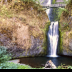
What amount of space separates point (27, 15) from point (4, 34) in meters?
4.21

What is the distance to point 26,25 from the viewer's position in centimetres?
969

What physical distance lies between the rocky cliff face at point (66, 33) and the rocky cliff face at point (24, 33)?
2.37 m

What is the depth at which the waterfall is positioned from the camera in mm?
10163

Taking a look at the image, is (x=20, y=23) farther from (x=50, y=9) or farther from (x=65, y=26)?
(x=50, y=9)

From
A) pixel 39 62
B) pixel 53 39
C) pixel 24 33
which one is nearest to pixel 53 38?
pixel 53 39

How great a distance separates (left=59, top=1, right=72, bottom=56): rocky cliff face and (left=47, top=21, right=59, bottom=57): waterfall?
0.66 m

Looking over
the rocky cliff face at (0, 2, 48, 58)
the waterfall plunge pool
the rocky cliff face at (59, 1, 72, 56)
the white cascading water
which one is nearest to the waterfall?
the white cascading water

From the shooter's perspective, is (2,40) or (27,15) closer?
(2,40)

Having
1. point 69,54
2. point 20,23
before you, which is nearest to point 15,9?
point 20,23

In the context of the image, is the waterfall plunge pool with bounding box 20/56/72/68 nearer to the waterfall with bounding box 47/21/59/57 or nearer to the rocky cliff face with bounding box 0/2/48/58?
the rocky cliff face with bounding box 0/2/48/58

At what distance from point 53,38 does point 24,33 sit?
12.7 feet

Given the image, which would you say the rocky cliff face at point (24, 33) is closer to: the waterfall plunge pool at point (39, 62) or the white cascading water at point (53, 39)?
the white cascading water at point (53, 39)

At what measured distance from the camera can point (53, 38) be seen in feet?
34.7

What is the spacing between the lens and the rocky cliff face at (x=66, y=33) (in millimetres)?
9711
